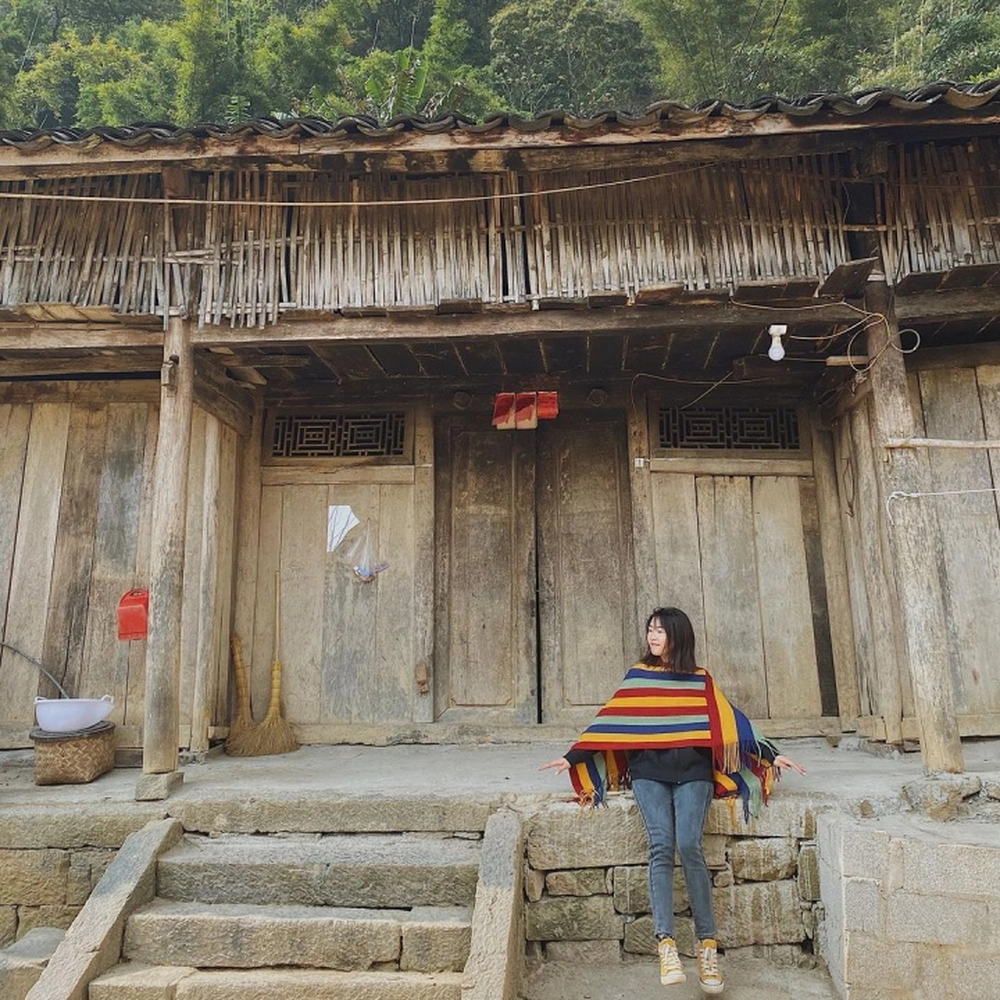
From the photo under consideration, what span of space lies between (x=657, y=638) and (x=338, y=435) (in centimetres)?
383

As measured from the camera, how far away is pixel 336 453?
7.00 metres

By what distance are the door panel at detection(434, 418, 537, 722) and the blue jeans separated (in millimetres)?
2467

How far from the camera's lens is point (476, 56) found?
2117cm

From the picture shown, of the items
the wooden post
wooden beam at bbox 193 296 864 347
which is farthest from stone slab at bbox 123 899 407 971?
Answer: wooden beam at bbox 193 296 864 347

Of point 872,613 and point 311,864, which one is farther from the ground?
point 872,613

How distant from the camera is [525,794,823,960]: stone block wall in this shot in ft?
13.8

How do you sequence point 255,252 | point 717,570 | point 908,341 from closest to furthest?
point 255,252 < point 908,341 < point 717,570

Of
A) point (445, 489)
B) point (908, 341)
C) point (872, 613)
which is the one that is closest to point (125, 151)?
point (445, 489)

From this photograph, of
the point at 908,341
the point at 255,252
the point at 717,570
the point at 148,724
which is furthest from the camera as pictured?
the point at 717,570

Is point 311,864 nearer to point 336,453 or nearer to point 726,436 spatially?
point 336,453

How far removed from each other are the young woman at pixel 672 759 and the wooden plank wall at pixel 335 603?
255 cm

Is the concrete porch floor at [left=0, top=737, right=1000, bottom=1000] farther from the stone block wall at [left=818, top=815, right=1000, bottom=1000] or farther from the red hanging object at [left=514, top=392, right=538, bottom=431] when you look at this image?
the red hanging object at [left=514, top=392, right=538, bottom=431]

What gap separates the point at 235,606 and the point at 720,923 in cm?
446

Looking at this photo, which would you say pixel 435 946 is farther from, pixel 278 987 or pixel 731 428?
pixel 731 428
